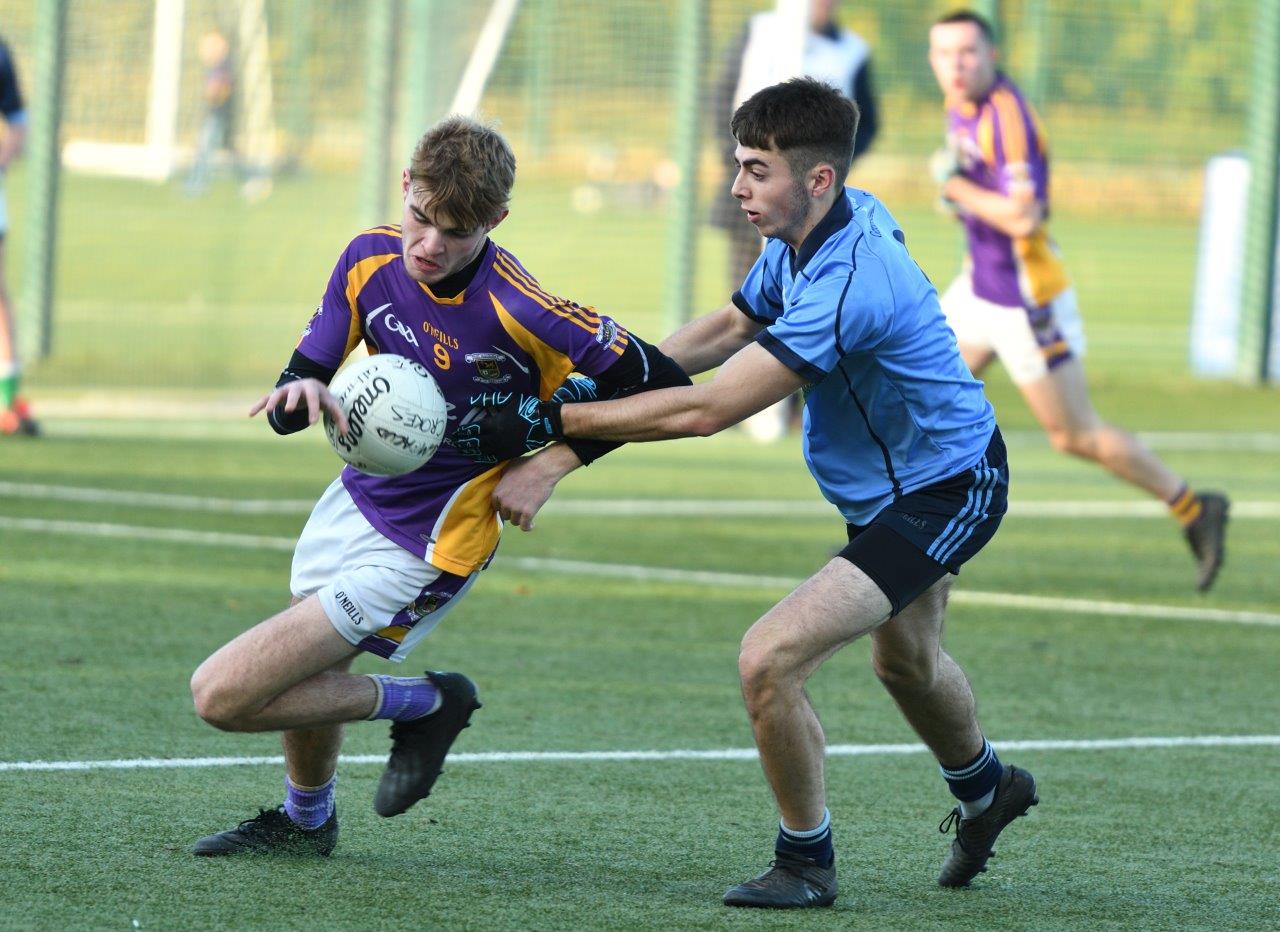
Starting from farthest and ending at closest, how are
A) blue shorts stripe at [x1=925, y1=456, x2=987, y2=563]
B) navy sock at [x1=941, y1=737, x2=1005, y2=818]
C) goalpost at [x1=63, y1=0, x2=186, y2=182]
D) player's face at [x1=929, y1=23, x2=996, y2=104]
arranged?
goalpost at [x1=63, y1=0, x2=186, y2=182] < player's face at [x1=929, y1=23, x2=996, y2=104] < navy sock at [x1=941, y1=737, x2=1005, y2=818] < blue shorts stripe at [x1=925, y1=456, x2=987, y2=563]

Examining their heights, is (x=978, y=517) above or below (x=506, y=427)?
below

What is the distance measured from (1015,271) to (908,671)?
488 cm

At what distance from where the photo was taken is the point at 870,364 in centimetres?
463

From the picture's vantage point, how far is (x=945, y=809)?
5512mm

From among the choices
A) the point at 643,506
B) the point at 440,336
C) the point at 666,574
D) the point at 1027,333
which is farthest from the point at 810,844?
the point at 643,506

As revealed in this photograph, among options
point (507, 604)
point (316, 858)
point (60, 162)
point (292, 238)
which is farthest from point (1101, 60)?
point (316, 858)

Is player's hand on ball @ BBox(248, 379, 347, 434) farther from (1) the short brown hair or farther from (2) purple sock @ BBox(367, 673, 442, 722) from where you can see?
(2) purple sock @ BBox(367, 673, 442, 722)

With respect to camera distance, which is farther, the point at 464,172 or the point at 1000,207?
the point at 1000,207

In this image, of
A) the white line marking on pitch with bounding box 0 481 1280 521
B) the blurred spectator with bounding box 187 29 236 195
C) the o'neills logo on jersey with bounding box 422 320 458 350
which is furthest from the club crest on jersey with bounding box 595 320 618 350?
the blurred spectator with bounding box 187 29 236 195

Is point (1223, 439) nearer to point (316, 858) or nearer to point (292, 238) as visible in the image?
point (292, 238)

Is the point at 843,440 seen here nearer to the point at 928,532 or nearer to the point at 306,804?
the point at 928,532

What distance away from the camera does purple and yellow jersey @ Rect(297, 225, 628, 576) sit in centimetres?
453

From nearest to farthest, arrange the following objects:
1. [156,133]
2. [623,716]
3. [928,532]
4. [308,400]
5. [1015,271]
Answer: [308,400] → [928,532] → [623,716] → [1015,271] → [156,133]

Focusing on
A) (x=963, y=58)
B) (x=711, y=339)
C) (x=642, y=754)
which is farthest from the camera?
(x=963, y=58)
